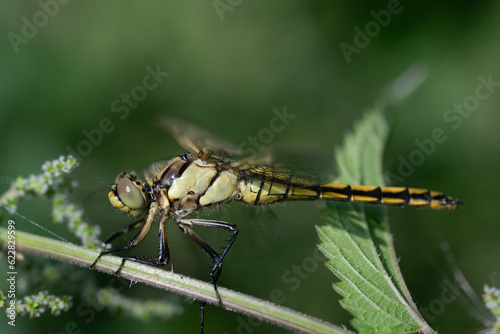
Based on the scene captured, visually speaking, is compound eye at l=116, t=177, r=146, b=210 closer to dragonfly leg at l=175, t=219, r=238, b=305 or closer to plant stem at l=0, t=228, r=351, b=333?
dragonfly leg at l=175, t=219, r=238, b=305

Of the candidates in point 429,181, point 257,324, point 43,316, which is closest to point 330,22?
point 429,181

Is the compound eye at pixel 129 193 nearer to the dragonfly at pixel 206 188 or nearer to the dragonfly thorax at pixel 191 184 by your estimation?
the dragonfly at pixel 206 188

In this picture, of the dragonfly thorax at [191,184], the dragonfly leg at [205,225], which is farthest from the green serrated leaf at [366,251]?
the dragonfly thorax at [191,184]

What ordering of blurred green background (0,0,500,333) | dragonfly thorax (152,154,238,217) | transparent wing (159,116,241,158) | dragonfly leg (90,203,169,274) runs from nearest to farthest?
dragonfly leg (90,203,169,274)
transparent wing (159,116,241,158)
dragonfly thorax (152,154,238,217)
blurred green background (0,0,500,333)

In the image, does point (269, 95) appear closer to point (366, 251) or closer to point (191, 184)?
point (191, 184)

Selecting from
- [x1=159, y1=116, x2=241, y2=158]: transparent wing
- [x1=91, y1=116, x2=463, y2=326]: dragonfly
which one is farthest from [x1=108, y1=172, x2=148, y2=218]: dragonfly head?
[x1=159, y1=116, x2=241, y2=158]: transparent wing

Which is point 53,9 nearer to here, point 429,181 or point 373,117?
point 373,117

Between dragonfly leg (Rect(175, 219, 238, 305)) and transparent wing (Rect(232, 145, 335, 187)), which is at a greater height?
transparent wing (Rect(232, 145, 335, 187))

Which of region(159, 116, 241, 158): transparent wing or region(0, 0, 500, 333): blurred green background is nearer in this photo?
region(159, 116, 241, 158): transparent wing

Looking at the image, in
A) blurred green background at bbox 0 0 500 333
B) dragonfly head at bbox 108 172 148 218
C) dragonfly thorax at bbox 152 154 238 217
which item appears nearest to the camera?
dragonfly head at bbox 108 172 148 218
